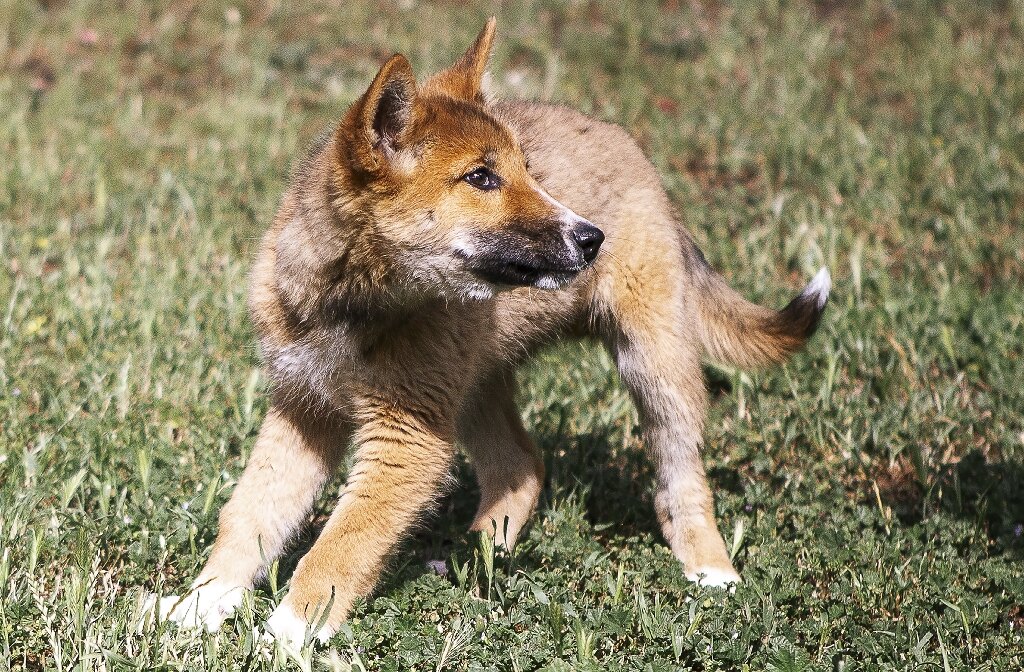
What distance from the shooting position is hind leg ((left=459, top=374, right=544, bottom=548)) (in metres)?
5.12

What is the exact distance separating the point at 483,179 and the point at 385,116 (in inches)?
15.4

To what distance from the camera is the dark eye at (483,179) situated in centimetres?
399

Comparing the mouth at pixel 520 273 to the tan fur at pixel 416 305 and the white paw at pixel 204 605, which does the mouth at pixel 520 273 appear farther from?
the white paw at pixel 204 605

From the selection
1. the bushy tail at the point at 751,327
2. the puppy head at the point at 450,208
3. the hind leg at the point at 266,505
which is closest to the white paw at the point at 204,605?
the hind leg at the point at 266,505

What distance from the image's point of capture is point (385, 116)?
3846 mm

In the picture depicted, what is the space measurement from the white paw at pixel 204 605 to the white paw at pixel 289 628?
0.18 m

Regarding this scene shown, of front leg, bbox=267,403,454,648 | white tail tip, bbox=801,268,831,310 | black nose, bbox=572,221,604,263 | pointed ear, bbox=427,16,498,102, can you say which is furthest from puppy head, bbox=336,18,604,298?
white tail tip, bbox=801,268,831,310

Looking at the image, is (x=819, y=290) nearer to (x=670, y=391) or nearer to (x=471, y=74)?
(x=670, y=391)

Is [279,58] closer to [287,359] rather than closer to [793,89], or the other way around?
[793,89]

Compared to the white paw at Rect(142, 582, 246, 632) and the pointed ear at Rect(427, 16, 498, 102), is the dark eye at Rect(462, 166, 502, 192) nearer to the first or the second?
the pointed ear at Rect(427, 16, 498, 102)

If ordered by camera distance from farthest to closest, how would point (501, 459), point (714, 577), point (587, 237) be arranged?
point (501, 459)
point (714, 577)
point (587, 237)

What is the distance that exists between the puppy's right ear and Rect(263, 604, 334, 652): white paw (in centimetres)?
145

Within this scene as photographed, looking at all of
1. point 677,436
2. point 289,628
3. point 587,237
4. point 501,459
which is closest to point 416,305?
point 587,237

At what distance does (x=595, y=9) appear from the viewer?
10477 mm
